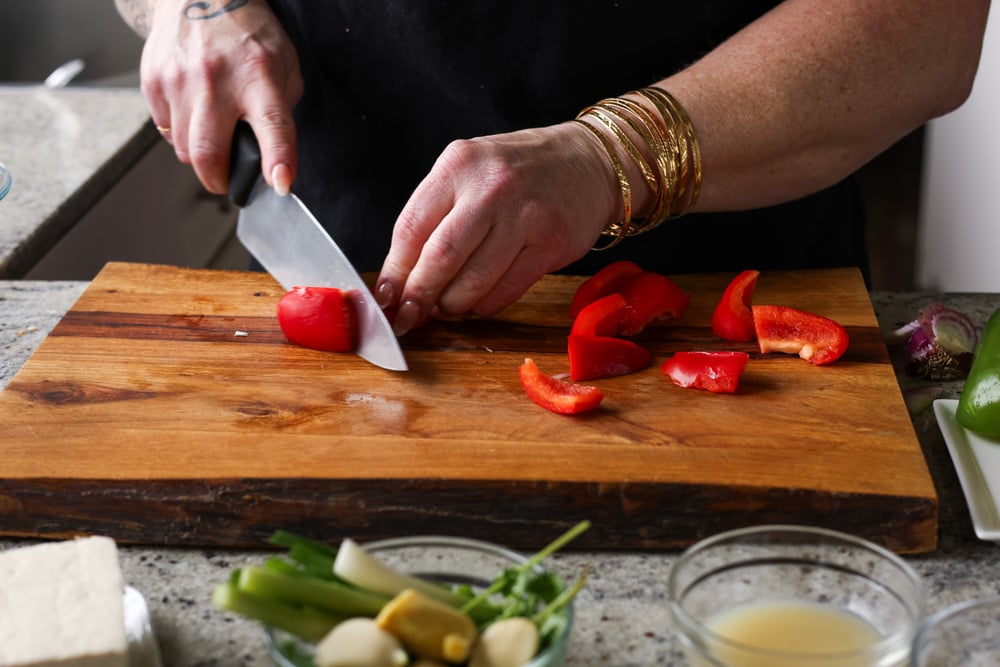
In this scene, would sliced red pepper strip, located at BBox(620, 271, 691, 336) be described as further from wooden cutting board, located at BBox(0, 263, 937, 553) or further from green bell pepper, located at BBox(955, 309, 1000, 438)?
green bell pepper, located at BBox(955, 309, 1000, 438)

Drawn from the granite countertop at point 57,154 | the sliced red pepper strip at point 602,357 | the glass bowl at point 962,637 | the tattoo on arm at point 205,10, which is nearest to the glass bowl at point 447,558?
the glass bowl at point 962,637

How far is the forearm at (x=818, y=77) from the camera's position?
1462mm

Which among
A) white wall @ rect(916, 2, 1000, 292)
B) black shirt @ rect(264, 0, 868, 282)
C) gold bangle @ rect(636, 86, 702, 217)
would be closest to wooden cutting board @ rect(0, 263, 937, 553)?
gold bangle @ rect(636, 86, 702, 217)

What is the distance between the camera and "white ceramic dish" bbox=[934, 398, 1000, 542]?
1104mm

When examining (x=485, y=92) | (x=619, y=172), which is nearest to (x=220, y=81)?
(x=485, y=92)

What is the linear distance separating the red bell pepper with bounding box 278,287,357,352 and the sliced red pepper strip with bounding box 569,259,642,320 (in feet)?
1.04

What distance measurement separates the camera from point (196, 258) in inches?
118

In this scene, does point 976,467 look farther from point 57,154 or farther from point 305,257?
point 57,154

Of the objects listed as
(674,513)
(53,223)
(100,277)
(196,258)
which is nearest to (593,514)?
(674,513)

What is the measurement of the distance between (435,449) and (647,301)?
44 cm

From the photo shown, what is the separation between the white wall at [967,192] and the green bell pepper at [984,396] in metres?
1.83

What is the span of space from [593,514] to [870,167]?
4.06 meters

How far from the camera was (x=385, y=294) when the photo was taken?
1.47m

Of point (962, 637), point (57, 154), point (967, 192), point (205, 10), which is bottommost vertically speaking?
point (967, 192)
